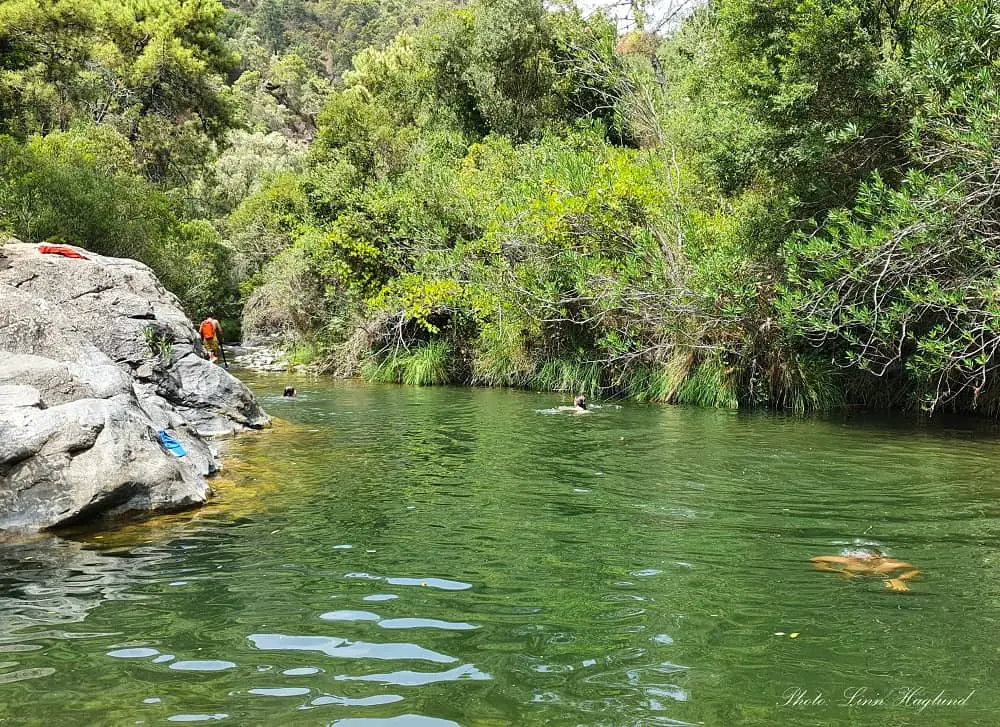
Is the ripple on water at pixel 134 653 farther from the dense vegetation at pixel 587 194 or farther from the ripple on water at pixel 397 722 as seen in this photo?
the dense vegetation at pixel 587 194

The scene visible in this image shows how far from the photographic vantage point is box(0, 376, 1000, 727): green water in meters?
4.05

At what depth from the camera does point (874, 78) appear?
1355 centimetres

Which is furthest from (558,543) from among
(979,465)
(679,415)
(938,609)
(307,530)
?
(679,415)

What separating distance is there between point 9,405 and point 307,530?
3.32 meters

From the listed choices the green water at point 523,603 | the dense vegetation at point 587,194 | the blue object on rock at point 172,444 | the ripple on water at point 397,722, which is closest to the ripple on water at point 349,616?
the green water at point 523,603

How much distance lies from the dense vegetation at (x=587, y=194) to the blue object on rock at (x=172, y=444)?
9.21 m

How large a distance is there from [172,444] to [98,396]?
3.13ft

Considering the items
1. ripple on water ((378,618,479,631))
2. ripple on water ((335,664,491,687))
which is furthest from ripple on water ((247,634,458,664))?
ripple on water ((378,618,479,631))

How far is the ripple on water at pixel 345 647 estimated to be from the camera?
182 inches

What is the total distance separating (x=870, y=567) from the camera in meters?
6.16

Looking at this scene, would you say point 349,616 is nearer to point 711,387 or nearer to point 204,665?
point 204,665

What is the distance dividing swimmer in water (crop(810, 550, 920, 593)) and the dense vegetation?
22.1 feet

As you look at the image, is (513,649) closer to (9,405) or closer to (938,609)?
(938,609)

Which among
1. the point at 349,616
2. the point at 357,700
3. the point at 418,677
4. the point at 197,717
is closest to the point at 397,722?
the point at 357,700
